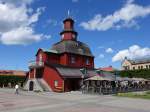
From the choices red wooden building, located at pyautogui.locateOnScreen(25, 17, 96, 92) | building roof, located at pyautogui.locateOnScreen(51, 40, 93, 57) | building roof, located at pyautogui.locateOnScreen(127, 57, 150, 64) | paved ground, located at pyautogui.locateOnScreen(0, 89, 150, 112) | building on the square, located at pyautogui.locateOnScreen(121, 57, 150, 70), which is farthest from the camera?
building roof, located at pyautogui.locateOnScreen(127, 57, 150, 64)

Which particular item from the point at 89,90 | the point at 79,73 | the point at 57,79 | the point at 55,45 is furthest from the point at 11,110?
the point at 55,45

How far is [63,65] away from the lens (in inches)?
2063

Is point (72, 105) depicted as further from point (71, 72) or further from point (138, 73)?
point (138, 73)

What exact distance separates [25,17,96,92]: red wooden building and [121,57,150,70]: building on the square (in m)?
38.9

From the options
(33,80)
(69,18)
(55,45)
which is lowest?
(33,80)

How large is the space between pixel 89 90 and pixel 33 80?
13239 mm

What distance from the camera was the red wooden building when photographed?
4800cm

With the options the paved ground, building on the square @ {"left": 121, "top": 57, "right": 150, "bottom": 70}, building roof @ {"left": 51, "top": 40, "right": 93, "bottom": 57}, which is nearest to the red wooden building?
building roof @ {"left": 51, "top": 40, "right": 93, "bottom": 57}

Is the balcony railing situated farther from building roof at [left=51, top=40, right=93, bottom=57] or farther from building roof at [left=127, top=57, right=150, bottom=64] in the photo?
building roof at [left=127, top=57, right=150, bottom=64]

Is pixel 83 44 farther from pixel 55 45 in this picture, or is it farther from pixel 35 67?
pixel 35 67

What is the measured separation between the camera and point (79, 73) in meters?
51.7

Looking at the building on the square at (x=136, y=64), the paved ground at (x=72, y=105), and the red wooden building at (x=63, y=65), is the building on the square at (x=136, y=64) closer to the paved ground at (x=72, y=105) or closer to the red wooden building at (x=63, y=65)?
the red wooden building at (x=63, y=65)

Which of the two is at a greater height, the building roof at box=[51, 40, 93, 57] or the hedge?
the building roof at box=[51, 40, 93, 57]

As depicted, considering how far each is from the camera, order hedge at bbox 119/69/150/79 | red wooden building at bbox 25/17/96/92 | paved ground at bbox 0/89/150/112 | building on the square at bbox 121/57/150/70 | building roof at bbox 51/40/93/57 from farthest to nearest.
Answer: building on the square at bbox 121/57/150/70
hedge at bbox 119/69/150/79
building roof at bbox 51/40/93/57
red wooden building at bbox 25/17/96/92
paved ground at bbox 0/89/150/112
